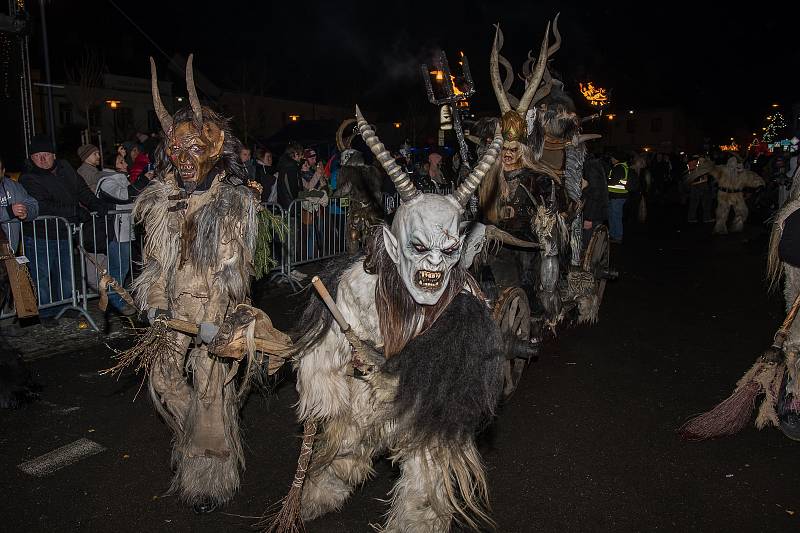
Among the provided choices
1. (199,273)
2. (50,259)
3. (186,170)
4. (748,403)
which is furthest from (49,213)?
(748,403)

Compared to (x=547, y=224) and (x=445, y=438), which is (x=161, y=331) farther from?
(x=547, y=224)

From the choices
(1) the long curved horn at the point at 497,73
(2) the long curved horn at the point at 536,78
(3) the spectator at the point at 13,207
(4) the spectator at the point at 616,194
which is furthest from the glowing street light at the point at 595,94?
(3) the spectator at the point at 13,207

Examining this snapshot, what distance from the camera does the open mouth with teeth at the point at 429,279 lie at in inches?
115

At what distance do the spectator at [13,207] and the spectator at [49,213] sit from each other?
176mm

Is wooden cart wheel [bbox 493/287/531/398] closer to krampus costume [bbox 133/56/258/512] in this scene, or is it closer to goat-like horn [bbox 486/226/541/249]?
goat-like horn [bbox 486/226/541/249]

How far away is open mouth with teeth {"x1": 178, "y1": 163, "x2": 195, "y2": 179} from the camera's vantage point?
373cm

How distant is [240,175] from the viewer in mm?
3820

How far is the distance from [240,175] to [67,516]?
2270 millimetres

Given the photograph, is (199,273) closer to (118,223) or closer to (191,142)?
(191,142)

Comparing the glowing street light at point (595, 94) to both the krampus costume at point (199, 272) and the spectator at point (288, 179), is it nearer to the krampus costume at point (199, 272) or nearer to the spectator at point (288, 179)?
the spectator at point (288, 179)

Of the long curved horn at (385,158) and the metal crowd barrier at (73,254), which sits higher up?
the long curved horn at (385,158)

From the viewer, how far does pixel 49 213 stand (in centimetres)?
685

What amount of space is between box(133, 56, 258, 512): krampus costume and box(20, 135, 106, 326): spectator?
3.65 metres

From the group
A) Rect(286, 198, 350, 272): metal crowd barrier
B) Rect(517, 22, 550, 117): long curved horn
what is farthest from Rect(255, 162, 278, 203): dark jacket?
Rect(517, 22, 550, 117): long curved horn
